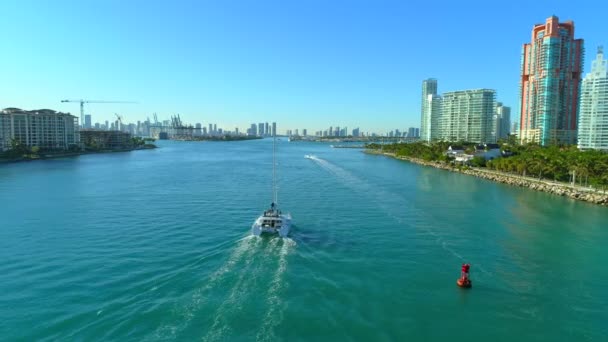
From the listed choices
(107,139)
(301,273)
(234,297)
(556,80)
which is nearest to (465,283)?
(301,273)

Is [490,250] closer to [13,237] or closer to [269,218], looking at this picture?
[269,218]

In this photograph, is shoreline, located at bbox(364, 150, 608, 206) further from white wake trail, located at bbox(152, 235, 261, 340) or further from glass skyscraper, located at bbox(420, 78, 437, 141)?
glass skyscraper, located at bbox(420, 78, 437, 141)

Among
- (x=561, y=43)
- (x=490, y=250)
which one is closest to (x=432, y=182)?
(x=490, y=250)

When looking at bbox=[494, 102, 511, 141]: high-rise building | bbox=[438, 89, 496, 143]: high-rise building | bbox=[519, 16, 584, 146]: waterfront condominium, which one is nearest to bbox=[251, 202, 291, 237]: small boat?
bbox=[519, 16, 584, 146]: waterfront condominium

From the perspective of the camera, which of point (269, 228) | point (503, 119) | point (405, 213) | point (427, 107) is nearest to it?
point (269, 228)

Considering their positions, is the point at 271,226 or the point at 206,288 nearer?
the point at 206,288

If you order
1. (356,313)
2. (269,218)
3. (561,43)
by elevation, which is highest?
(561,43)

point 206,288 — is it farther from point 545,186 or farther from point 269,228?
point 545,186
